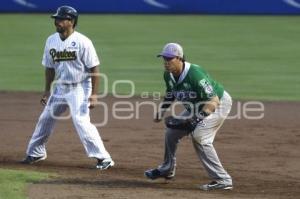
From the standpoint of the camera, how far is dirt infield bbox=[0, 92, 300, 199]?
31.0ft

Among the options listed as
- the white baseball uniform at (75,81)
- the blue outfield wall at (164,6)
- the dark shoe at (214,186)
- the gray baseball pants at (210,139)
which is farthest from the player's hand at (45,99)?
the blue outfield wall at (164,6)

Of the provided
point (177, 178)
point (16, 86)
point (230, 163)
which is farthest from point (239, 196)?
point (16, 86)

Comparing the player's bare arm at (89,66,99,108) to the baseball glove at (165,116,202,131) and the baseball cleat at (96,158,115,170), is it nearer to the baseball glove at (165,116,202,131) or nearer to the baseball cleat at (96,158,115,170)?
the baseball cleat at (96,158,115,170)

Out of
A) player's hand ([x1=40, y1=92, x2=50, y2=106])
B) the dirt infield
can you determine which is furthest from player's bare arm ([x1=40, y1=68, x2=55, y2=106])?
the dirt infield

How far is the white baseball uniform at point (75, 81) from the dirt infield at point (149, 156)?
440 mm

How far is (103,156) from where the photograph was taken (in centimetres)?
1058

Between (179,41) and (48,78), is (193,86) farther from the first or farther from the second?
(179,41)

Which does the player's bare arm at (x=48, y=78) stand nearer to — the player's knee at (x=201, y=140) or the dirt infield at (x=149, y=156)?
the dirt infield at (x=149, y=156)

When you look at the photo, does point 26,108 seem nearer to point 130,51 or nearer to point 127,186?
point 127,186

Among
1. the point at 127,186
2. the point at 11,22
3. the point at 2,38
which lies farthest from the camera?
the point at 11,22

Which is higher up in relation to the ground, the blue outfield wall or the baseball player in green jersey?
the blue outfield wall

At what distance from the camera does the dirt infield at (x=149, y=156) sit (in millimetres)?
9461

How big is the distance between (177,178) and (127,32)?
16075 mm

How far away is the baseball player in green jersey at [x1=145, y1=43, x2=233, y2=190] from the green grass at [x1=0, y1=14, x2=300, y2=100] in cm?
649
